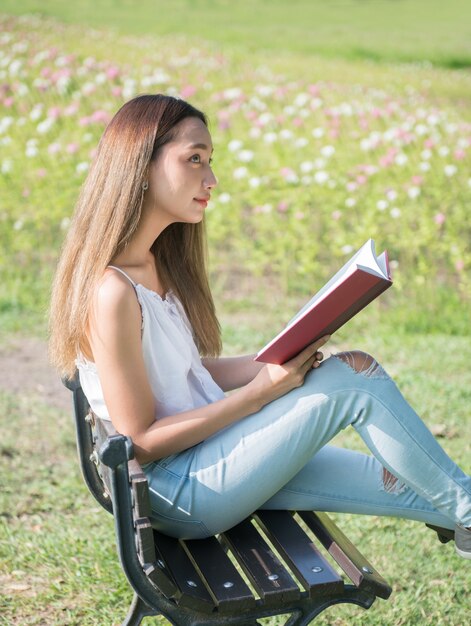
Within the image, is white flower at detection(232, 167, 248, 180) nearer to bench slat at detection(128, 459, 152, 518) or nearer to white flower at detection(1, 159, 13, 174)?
white flower at detection(1, 159, 13, 174)

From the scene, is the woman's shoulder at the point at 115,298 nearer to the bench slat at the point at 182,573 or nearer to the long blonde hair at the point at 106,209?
the long blonde hair at the point at 106,209

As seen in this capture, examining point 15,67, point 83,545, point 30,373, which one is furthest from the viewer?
point 15,67

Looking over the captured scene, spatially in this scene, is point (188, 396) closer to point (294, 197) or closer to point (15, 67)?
point (294, 197)

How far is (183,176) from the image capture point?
2182mm

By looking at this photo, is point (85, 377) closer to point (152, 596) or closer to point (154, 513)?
point (154, 513)

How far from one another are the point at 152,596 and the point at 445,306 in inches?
140

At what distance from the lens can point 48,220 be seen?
19.9 feet

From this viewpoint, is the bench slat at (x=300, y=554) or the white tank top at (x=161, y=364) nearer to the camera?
the bench slat at (x=300, y=554)

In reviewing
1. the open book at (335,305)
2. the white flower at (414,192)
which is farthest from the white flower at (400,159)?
the open book at (335,305)

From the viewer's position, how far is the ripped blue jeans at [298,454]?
80.4 inches

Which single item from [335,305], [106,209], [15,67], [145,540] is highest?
[15,67]

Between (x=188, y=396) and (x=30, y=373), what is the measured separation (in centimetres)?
255

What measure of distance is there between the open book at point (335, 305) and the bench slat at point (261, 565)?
40cm

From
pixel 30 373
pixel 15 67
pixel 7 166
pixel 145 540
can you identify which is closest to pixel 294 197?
pixel 7 166
